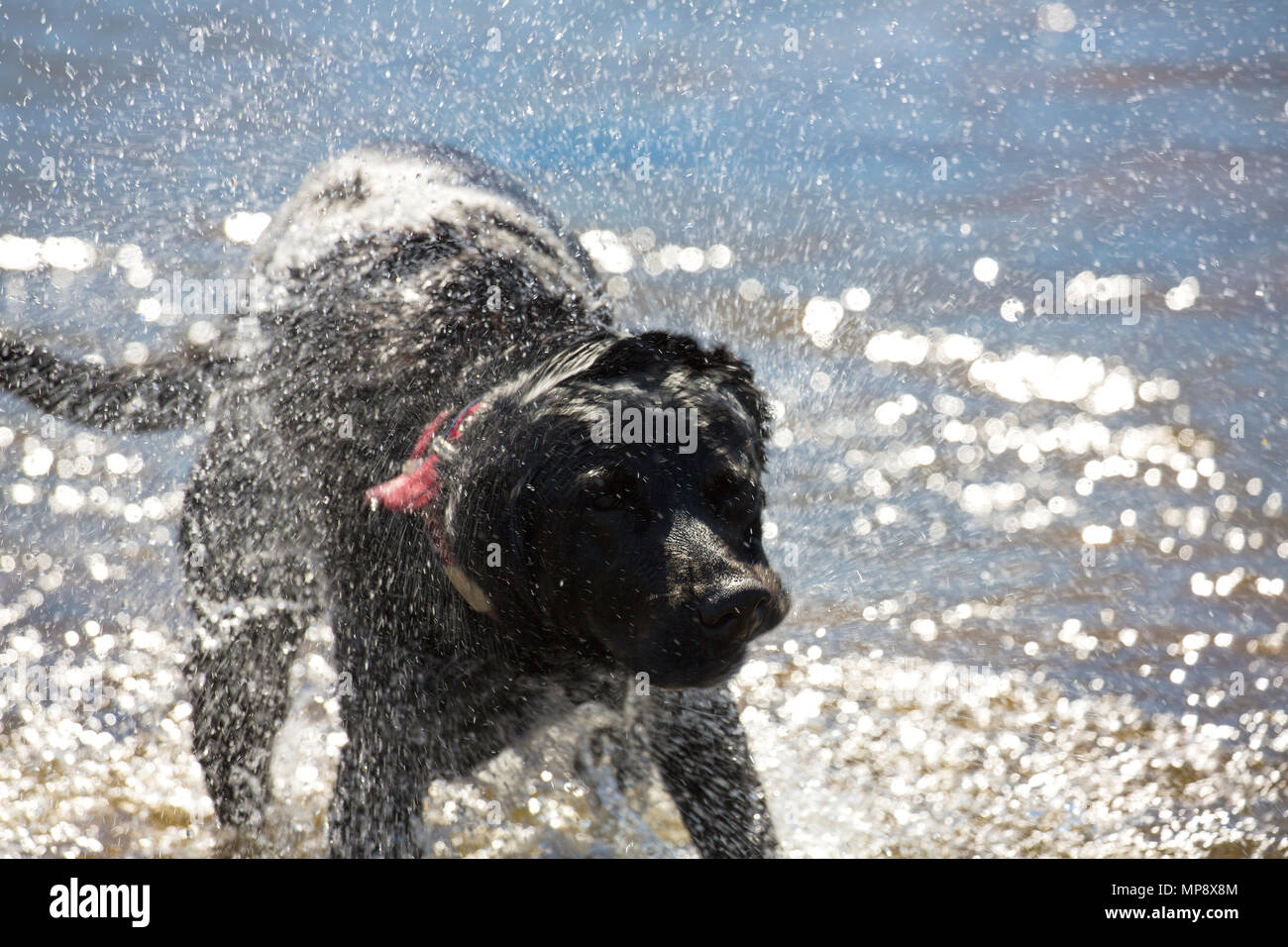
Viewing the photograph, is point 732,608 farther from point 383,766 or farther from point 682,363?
point 383,766

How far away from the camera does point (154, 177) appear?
18.4ft

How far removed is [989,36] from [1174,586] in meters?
4.11

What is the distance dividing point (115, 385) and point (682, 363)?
197 cm

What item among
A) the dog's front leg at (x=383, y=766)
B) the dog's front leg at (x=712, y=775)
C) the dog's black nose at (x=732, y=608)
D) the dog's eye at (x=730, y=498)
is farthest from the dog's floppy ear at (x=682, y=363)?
the dog's front leg at (x=383, y=766)

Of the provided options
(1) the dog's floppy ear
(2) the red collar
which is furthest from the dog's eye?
(2) the red collar

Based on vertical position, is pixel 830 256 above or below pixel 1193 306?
above

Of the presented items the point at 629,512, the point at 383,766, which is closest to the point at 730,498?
the point at 629,512

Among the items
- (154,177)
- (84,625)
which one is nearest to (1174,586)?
(84,625)

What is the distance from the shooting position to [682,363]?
107 inches

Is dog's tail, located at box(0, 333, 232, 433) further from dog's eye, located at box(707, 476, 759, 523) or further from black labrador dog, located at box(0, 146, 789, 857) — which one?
dog's eye, located at box(707, 476, 759, 523)

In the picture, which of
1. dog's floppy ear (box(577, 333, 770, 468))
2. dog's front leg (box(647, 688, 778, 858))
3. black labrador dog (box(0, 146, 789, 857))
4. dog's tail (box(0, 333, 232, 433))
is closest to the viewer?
black labrador dog (box(0, 146, 789, 857))

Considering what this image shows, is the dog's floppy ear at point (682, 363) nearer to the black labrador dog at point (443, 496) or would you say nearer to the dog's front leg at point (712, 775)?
the black labrador dog at point (443, 496)

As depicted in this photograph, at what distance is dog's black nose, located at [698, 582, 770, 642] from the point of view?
2.28m
